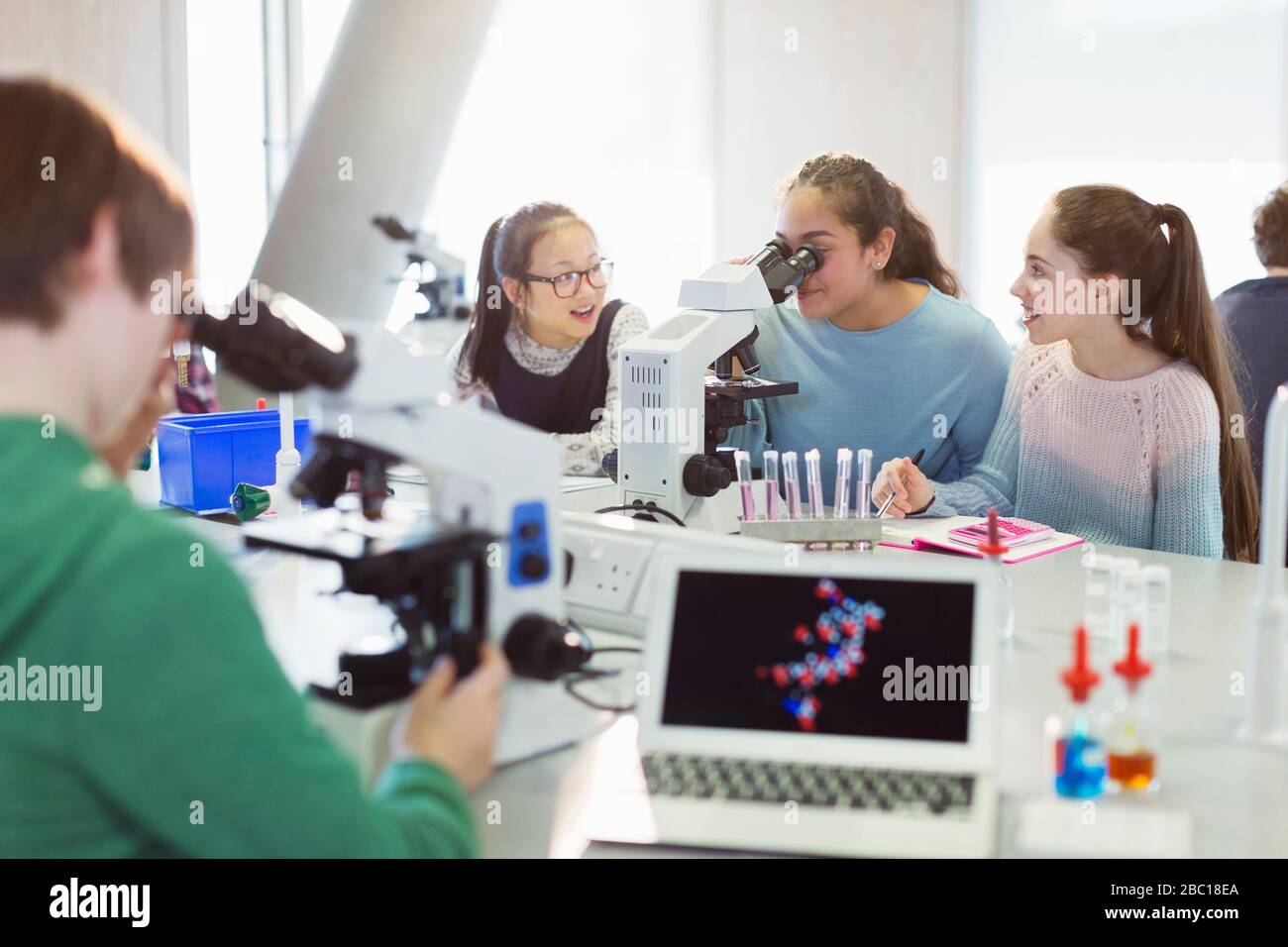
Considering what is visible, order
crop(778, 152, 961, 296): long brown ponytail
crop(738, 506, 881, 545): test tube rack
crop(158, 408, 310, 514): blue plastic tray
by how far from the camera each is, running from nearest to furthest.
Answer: crop(738, 506, 881, 545): test tube rack
crop(158, 408, 310, 514): blue plastic tray
crop(778, 152, 961, 296): long brown ponytail

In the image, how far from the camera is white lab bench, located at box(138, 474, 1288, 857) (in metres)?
1.20

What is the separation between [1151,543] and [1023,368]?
48cm

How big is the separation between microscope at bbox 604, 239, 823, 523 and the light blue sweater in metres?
0.49

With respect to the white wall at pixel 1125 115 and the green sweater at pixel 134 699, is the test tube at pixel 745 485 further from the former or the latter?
the white wall at pixel 1125 115

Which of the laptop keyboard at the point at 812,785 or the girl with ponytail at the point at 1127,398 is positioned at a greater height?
the girl with ponytail at the point at 1127,398

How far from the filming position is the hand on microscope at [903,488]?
91.9 inches

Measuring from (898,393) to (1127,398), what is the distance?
0.53 metres

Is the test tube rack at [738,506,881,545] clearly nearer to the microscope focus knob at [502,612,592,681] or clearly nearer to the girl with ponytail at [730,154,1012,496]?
the girl with ponytail at [730,154,1012,496]

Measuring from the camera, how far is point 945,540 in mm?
2188

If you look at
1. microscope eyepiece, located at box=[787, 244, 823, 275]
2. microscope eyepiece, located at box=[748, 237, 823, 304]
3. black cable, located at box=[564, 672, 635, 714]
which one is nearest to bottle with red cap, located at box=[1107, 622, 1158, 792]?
black cable, located at box=[564, 672, 635, 714]

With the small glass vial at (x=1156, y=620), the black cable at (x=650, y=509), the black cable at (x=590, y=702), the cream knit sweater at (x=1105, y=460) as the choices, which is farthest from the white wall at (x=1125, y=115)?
the black cable at (x=590, y=702)

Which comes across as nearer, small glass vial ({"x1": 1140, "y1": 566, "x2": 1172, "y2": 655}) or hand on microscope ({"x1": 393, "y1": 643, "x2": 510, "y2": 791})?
hand on microscope ({"x1": 393, "y1": 643, "x2": 510, "y2": 791})

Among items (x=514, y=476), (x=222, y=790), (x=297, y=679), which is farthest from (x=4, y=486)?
(x=297, y=679)
